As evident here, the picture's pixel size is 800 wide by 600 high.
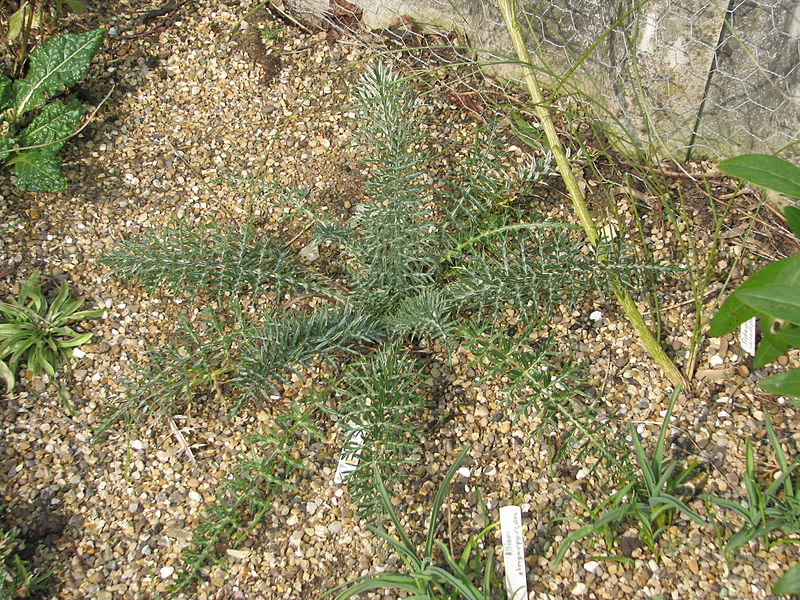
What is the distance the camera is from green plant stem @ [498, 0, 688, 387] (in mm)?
1785

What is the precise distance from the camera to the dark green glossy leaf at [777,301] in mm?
1169

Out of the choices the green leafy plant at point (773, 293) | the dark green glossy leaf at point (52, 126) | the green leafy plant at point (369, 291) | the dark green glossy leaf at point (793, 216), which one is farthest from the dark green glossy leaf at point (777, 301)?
the dark green glossy leaf at point (52, 126)

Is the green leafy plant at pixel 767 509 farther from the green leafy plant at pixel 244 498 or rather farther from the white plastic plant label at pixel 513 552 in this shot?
the green leafy plant at pixel 244 498

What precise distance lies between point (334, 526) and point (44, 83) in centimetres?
183

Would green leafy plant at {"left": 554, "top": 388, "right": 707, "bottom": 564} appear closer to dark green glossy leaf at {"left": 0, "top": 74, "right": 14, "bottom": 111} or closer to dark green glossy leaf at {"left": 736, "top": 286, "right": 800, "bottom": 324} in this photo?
dark green glossy leaf at {"left": 736, "top": 286, "right": 800, "bottom": 324}

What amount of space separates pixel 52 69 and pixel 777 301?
240cm

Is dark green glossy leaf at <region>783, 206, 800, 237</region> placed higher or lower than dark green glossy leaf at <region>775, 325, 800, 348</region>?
higher

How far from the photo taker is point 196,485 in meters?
1.92

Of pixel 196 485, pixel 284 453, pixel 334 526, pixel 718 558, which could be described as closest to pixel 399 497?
pixel 334 526

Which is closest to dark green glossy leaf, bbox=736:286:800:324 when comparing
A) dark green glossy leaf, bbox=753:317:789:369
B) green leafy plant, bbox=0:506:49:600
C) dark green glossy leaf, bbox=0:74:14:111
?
dark green glossy leaf, bbox=753:317:789:369

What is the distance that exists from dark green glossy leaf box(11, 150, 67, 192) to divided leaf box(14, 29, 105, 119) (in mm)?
205

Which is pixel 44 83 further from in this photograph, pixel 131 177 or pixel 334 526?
pixel 334 526

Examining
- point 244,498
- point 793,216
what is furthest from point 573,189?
point 244,498

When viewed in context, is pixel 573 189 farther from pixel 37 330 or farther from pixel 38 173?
pixel 38 173
